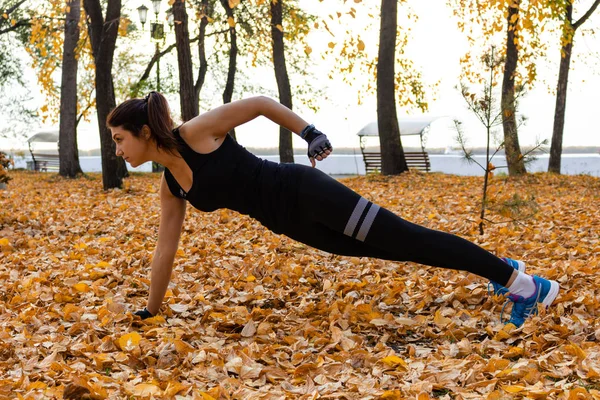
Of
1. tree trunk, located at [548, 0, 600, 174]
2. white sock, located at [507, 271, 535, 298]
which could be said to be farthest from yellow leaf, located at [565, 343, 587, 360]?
tree trunk, located at [548, 0, 600, 174]

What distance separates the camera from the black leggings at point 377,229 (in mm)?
3309

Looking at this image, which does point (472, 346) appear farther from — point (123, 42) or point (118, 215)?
point (123, 42)

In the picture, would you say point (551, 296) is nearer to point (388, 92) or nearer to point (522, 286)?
point (522, 286)

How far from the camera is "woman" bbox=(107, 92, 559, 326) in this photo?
3.33 meters

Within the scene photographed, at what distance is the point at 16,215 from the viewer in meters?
8.38

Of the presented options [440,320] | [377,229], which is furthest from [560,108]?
[377,229]

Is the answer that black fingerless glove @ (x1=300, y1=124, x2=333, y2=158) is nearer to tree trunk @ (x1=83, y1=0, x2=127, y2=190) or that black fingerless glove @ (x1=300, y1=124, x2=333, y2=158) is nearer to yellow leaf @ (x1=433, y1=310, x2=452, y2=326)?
yellow leaf @ (x1=433, y1=310, x2=452, y2=326)

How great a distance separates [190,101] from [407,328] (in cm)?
894

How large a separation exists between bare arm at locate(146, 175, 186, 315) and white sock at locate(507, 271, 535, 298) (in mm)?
1794

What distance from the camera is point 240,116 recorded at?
342 centimetres

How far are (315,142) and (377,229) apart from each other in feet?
1.69

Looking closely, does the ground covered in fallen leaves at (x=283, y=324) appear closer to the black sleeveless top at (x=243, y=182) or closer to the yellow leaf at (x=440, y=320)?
the yellow leaf at (x=440, y=320)

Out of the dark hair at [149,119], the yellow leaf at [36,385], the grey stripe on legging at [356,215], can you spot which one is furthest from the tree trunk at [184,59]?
the yellow leaf at [36,385]

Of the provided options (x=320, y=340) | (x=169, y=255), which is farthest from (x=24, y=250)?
(x=320, y=340)
